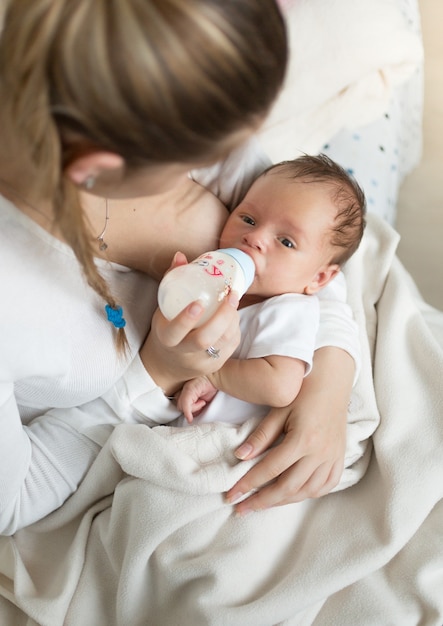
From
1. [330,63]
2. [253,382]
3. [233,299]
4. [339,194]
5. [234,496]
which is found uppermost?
[330,63]

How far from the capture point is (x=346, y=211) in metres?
1.13

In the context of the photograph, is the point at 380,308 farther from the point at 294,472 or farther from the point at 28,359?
the point at 28,359

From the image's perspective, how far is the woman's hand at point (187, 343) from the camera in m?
0.84

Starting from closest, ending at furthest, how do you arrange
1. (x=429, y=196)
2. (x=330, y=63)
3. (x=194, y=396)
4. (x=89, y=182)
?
1. (x=89, y=182)
2. (x=194, y=396)
3. (x=330, y=63)
4. (x=429, y=196)

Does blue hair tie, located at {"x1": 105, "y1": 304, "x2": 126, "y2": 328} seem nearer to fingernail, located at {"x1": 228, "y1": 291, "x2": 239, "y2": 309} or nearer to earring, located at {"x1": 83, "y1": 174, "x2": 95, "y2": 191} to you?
fingernail, located at {"x1": 228, "y1": 291, "x2": 239, "y2": 309}

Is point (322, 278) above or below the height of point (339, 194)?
below

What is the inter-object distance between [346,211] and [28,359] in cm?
59

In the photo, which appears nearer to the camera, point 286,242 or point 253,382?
point 253,382

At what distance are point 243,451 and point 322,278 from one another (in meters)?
0.37

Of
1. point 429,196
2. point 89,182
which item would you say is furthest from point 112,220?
point 429,196

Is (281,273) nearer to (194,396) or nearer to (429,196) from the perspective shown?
(194,396)

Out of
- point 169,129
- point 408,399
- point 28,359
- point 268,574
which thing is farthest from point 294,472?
point 169,129

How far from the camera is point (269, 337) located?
1.04 metres

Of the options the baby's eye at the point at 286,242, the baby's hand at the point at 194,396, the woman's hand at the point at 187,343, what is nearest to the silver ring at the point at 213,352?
the woman's hand at the point at 187,343
